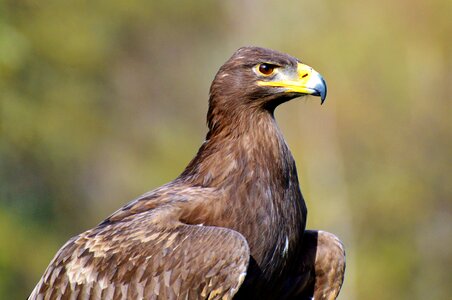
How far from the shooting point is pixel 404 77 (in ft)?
111

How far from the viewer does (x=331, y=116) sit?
3531cm

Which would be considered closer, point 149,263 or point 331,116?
point 149,263

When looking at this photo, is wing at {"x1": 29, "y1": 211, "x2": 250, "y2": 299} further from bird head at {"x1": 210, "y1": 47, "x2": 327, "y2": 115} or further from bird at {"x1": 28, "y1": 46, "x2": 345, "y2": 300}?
bird head at {"x1": 210, "y1": 47, "x2": 327, "y2": 115}

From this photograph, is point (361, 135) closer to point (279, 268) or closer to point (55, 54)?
point (55, 54)

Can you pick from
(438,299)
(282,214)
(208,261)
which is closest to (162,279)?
(208,261)

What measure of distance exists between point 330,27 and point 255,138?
26.2 m

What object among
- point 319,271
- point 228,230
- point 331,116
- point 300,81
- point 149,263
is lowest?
point 331,116

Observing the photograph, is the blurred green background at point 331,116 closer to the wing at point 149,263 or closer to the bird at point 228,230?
the bird at point 228,230

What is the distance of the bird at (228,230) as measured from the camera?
9281mm

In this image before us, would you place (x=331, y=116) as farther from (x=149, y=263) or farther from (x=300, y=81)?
(x=149, y=263)

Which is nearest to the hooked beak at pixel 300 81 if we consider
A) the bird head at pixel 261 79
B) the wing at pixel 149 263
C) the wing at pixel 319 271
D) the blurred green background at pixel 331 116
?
the bird head at pixel 261 79

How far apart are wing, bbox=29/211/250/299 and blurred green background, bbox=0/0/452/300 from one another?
1746cm

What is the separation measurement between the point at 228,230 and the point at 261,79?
130cm

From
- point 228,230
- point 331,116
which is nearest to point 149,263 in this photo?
point 228,230
